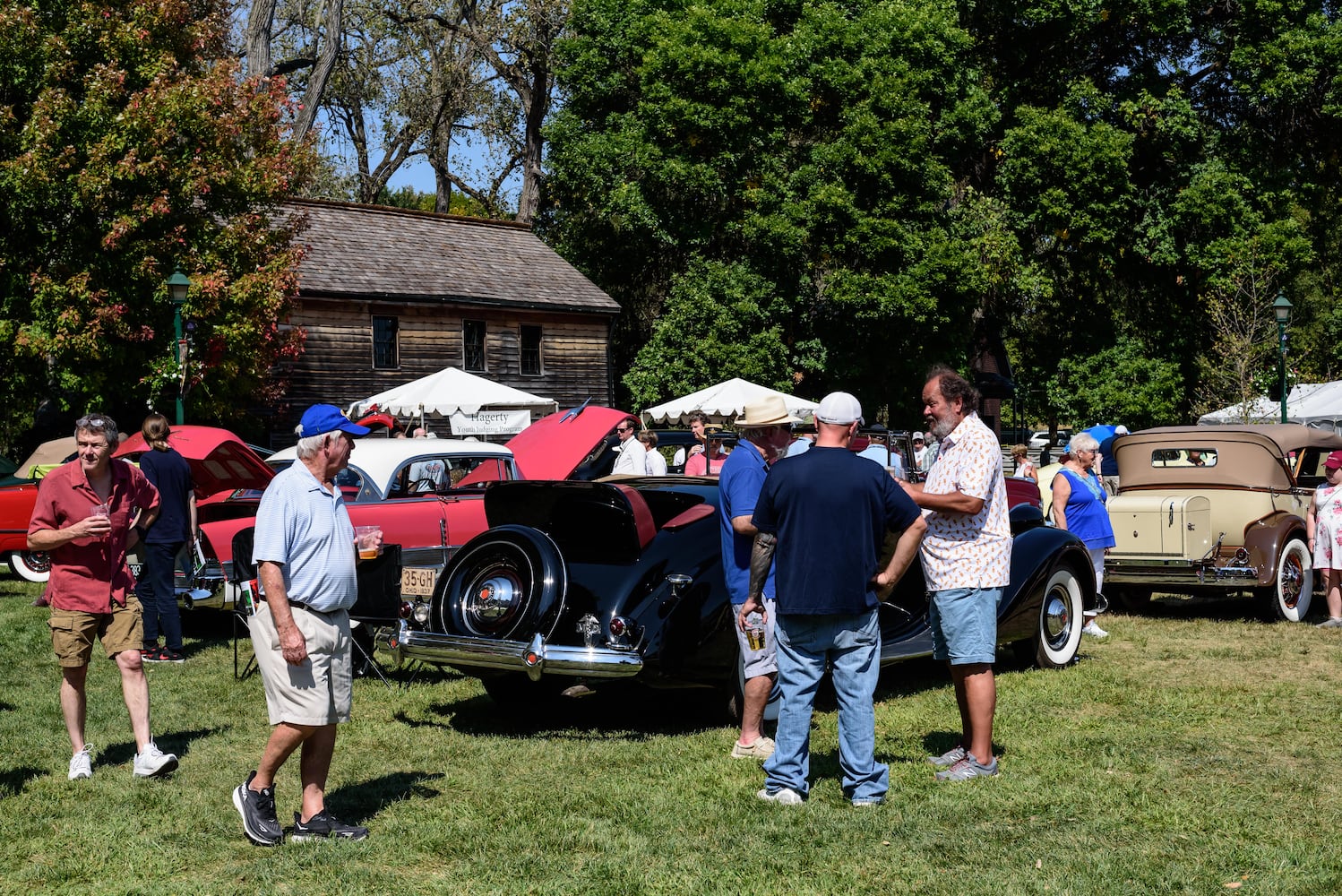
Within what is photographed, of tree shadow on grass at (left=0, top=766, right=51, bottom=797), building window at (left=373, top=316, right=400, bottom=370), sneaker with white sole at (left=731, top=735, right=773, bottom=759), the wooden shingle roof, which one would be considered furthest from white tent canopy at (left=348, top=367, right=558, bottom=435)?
sneaker with white sole at (left=731, top=735, right=773, bottom=759)

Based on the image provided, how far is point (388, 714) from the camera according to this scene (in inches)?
326

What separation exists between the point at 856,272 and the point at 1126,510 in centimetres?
1958

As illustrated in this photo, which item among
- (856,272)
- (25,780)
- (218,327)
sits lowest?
(25,780)

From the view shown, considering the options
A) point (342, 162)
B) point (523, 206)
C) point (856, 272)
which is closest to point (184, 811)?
point (856, 272)

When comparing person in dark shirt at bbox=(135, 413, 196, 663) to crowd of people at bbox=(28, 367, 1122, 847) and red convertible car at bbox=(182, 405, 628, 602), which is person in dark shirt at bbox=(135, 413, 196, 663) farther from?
crowd of people at bbox=(28, 367, 1122, 847)

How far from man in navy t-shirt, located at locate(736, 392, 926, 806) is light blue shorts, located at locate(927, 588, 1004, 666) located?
618 millimetres

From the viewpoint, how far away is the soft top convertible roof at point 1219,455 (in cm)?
1236

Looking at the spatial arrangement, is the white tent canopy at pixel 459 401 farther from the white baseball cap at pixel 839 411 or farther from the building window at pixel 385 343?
the white baseball cap at pixel 839 411

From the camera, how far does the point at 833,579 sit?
5727mm

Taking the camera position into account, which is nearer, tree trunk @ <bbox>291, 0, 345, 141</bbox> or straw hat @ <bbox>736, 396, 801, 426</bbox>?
straw hat @ <bbox>736, 396, 801, 426</bbox>

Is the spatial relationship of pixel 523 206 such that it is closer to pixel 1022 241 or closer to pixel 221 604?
pixel 1022 241

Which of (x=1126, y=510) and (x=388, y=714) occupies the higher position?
(x=1126, y=510)

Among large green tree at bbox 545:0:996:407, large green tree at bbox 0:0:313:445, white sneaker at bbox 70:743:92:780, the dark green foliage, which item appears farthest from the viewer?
large green tree at bbox 545:0:996:407

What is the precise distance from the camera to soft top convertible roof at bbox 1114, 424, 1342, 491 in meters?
12.4
